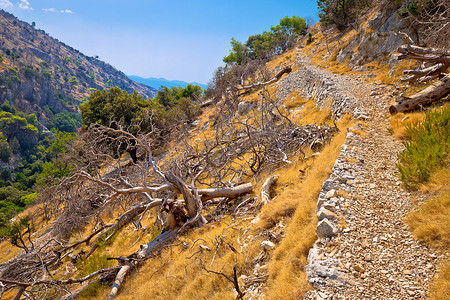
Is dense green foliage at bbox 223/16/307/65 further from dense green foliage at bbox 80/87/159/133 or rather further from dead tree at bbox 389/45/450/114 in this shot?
dead tree at bbox 389/45/450/114

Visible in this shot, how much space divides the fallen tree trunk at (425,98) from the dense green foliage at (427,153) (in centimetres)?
260

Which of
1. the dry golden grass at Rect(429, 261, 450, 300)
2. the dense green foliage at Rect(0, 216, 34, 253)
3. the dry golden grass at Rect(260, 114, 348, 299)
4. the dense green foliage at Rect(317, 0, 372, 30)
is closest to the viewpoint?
the dry golden grass at Rect(429, 261, 450, 300)

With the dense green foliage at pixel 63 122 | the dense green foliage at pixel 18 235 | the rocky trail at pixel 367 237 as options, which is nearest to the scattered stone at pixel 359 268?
the rocky trail at pixel 367 237

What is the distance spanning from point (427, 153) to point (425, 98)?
484 centimetres

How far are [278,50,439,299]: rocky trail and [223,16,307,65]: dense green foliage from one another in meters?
50.5

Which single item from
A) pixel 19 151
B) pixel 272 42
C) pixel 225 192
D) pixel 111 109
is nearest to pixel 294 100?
pixel 225 192

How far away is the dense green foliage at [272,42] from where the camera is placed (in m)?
55.7

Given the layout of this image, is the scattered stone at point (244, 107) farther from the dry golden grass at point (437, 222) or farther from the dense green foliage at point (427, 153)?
the dry golden grass at point (437, 222)

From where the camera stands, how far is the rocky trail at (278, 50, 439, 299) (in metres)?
2.72

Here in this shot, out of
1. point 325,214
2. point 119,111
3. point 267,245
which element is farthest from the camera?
point 119,111

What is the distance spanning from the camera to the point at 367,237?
3.43 m

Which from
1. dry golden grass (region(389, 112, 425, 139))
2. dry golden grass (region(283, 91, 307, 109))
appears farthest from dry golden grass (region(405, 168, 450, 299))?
dry golden grass (region(283, 91, 307, 109))

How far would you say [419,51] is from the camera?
7.64m

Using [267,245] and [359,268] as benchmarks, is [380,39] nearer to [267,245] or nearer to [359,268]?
[267,245]
